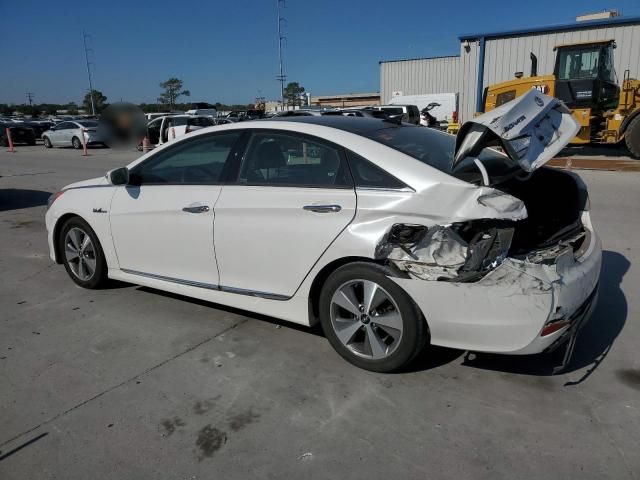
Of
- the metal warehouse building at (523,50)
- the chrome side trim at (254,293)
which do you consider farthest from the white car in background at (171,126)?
the chrome side trim at (254,293)

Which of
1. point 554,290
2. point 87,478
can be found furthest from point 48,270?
point 554,290

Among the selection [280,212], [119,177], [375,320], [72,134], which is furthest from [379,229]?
[72,134]

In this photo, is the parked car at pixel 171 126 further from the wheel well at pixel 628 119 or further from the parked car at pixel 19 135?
the wheel well at pixel 628 119

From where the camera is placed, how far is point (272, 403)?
2.99 meters

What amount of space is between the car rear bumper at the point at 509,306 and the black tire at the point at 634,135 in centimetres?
1339

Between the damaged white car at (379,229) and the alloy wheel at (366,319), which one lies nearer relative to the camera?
the damaged white car at (379,229)

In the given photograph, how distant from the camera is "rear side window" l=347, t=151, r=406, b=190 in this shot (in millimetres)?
3121

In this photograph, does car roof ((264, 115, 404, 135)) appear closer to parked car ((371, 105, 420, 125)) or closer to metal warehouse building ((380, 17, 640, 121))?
parked car ((371, 105, 420, 125))

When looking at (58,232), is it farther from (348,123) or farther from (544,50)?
(544,50)

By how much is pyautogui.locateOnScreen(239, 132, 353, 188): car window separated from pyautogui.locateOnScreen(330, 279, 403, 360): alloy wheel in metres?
0.67

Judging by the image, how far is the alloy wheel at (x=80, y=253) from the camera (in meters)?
4.72

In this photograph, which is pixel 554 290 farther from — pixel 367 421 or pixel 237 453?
pixel 237 453

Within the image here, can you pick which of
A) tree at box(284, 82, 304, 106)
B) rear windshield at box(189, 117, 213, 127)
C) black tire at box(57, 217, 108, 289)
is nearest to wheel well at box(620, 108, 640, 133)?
black tire at box(57, 217, 108, 289)

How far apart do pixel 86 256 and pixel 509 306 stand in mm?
3743
